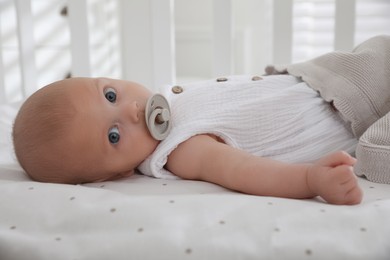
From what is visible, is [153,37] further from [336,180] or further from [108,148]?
[336,180]

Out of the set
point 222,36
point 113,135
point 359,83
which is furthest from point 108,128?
point 222,36

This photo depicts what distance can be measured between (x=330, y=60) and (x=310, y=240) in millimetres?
499

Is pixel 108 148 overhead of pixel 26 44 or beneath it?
beneath

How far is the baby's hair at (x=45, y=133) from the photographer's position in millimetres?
674

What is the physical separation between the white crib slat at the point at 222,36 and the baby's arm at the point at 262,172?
51 cm

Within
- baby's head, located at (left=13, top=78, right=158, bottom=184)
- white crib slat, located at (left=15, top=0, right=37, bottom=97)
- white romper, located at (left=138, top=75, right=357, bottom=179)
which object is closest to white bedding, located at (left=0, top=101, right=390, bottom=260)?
baby's head, located at (left=13, top=78, right=158, bottom=184)

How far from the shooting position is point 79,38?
132 cm

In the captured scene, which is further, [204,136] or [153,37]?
[153,37]

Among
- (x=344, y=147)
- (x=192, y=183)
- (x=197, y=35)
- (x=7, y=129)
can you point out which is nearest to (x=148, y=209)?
(x=192, y=183)

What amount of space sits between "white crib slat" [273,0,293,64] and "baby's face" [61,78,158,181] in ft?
1.79

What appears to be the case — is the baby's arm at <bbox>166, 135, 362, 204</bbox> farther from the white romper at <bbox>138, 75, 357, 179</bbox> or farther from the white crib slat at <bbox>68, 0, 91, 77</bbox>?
the white crib slat at <bbox>68, 0, 91, 77</bbox>

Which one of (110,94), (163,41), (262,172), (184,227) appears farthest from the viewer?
(163,41)

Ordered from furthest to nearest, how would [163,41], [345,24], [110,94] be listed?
1. [163,41]
2. [345,24]
3. [110,94]

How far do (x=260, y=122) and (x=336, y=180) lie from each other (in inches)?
10.1
